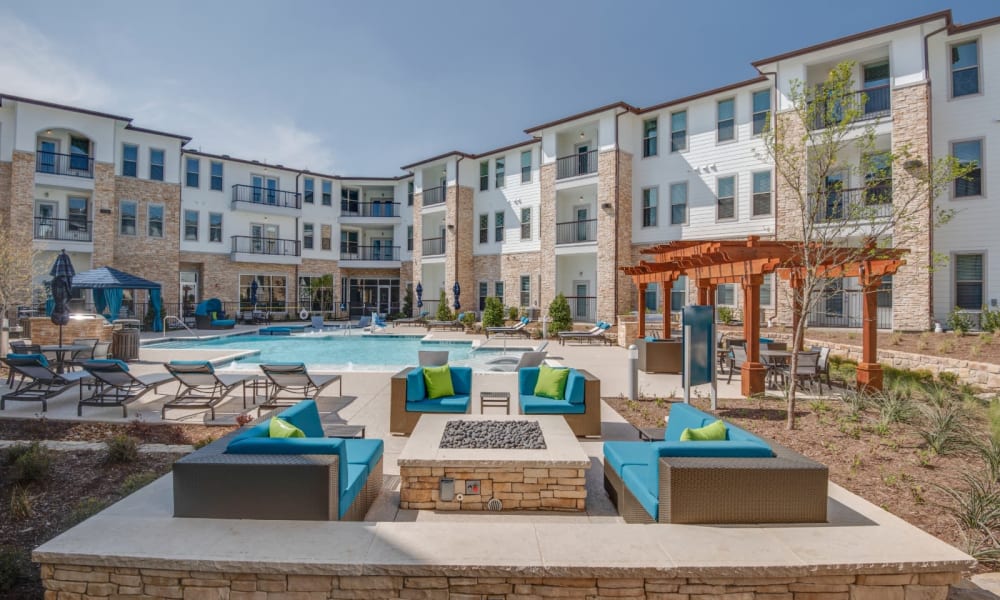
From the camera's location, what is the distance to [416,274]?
28.7 meters

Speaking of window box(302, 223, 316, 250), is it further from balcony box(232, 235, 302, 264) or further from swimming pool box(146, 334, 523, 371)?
swimming pool box(146, 334, 523, 371)

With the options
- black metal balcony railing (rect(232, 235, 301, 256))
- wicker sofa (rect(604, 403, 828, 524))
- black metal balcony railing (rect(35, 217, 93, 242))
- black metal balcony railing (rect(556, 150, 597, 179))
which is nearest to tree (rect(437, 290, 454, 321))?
black metal balcony railing (rect(556, 150, 597, 179))

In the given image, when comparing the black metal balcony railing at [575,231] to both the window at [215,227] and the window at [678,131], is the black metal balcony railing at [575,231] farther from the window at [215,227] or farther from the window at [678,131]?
the window at [215,227]

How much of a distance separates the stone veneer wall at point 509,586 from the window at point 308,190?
30044 mm

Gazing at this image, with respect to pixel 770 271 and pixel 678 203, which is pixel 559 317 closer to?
pixel 678 203

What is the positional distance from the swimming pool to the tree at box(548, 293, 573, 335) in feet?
11.0

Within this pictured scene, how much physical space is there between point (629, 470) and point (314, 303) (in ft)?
94.8

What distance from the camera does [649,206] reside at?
67.7ft

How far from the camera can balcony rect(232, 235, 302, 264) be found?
89.9 feet

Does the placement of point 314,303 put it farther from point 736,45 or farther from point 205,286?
point 736,45

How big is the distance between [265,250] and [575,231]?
17620mm

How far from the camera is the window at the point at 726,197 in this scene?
1850 centimetres

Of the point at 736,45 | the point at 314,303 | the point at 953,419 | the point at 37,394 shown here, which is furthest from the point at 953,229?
the point at 314,303

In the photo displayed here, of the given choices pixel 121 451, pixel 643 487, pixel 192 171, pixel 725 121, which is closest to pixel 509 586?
pixel 643 487
